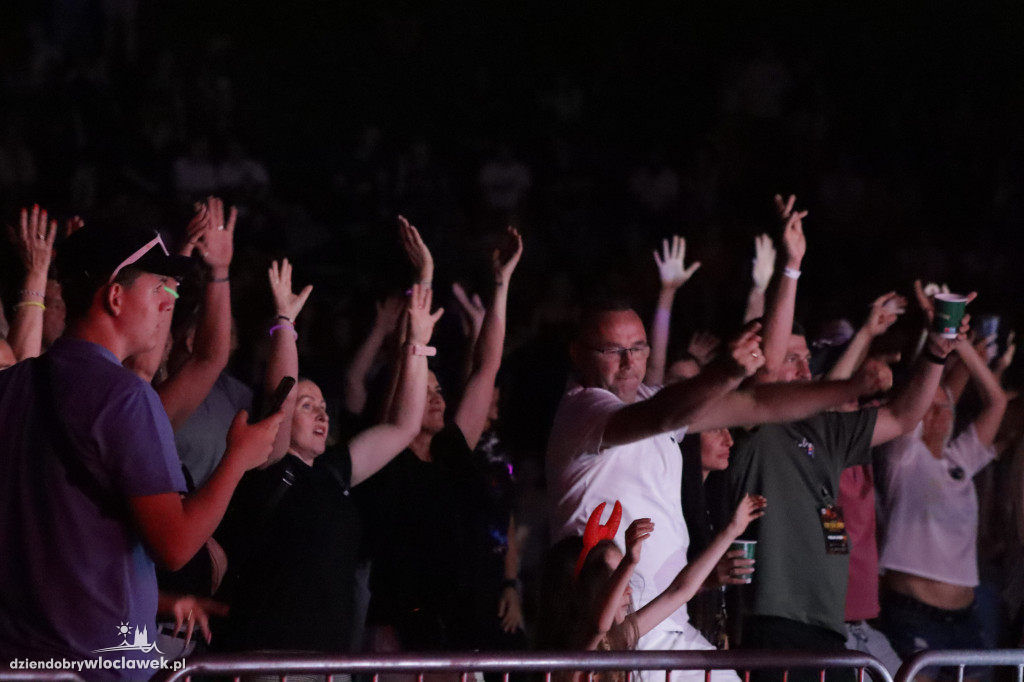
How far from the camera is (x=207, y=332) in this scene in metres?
3.62

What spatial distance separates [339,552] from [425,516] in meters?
0.59

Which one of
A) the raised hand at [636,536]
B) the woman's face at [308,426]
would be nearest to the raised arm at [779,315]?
the raised hand at [636,536]

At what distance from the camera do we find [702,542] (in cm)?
443

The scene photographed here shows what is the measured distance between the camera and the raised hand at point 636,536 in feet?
9.98

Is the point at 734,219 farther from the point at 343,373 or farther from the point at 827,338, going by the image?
the point at 343,373

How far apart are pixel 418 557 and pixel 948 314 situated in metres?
2.20

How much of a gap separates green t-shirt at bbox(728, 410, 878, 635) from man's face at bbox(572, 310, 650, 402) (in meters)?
0.68

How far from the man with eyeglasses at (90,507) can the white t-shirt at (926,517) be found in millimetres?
3781

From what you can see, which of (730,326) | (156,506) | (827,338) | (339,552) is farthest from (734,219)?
(156,506)

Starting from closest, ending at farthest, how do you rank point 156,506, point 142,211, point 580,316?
point 156,506, point 580,316, point 142,211

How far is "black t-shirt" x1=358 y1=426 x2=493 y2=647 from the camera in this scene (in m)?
4.31

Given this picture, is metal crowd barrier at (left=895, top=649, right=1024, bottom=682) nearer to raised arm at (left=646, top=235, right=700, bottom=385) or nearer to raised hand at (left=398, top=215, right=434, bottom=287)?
raised hand at (left=398, top=215, right=434, bottom=287)

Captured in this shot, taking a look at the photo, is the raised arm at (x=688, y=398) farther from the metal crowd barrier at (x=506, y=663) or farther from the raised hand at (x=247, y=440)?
the raised hand at (x=247, y=440)

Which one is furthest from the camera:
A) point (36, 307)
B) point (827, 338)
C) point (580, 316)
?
point (827, 338)
